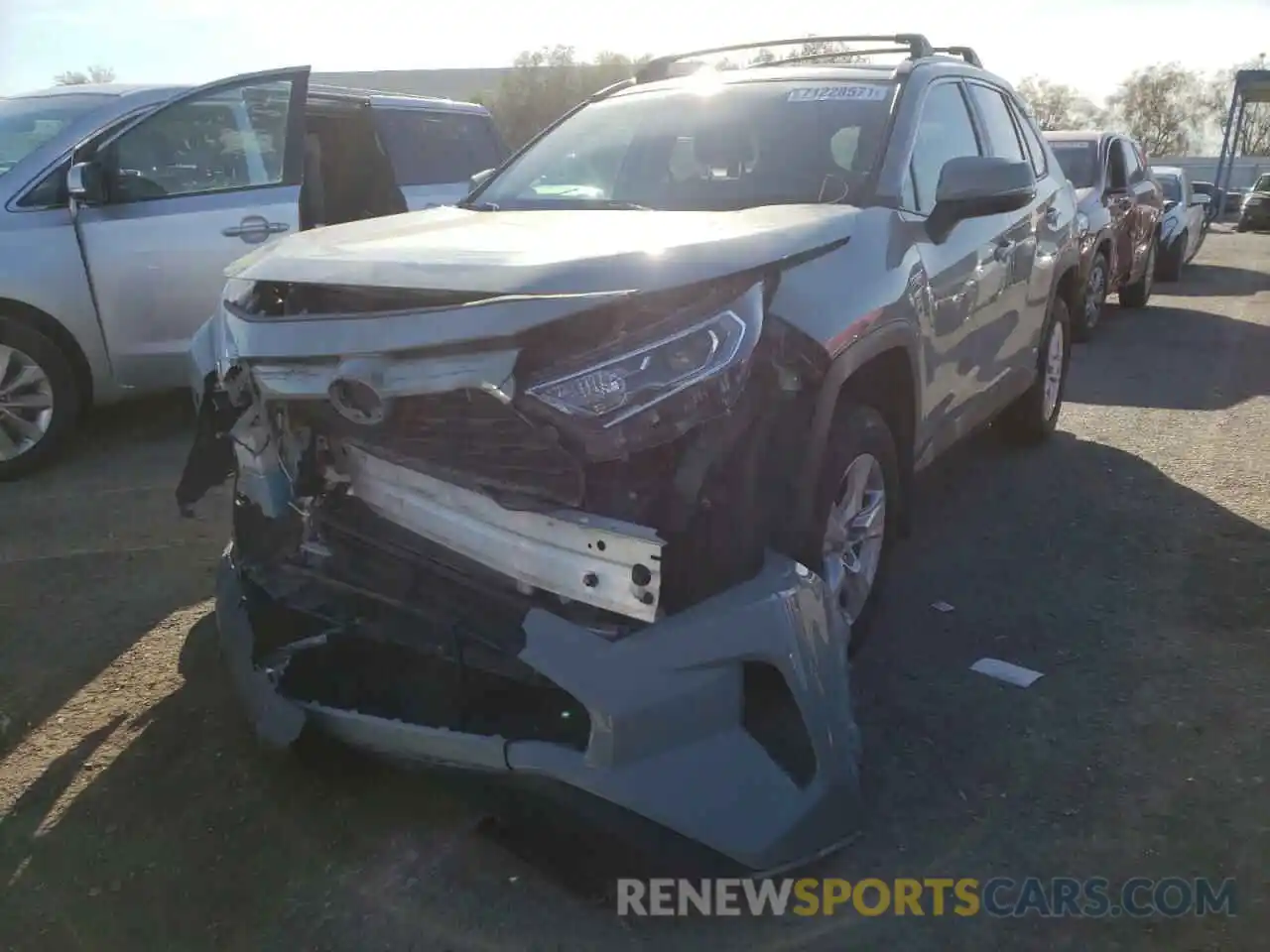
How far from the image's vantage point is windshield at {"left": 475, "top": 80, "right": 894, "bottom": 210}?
139 inches

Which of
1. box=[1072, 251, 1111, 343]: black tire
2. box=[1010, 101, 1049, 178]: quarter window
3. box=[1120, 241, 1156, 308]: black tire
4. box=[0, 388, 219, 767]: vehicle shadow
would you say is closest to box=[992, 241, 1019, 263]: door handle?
box=[1010, 101, 1049, 178]: quarter window

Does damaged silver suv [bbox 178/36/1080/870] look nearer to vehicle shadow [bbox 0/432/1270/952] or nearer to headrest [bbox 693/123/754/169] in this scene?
vehicle shadow [bbox 0/432/1270/952]

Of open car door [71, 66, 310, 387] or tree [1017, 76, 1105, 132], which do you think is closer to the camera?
open car door [71, 66, 310, 387]

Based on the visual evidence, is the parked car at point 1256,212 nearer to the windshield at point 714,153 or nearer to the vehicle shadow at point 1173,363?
the vehicle shadow at point 1173,363

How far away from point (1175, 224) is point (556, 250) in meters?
13.7

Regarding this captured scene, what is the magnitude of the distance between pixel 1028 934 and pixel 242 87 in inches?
218

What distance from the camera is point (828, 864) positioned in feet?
8.17

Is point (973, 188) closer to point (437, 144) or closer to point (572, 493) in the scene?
point (572, 493)

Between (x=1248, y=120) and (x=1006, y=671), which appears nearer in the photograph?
(x=1006, y=671)

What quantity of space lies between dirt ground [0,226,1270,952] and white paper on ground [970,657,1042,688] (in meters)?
0.06

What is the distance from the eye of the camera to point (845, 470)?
2977mm

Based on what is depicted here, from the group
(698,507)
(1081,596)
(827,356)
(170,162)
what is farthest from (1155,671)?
(170,162)

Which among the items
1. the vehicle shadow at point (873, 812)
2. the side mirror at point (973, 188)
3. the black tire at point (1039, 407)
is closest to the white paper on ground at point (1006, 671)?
the vehicle shadow at point (873, 812)

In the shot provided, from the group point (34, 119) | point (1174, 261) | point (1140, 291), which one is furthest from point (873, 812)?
point (1174, 261)
